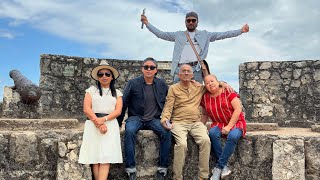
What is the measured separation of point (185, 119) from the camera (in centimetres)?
489

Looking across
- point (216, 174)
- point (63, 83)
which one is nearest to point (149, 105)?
point (216, 174)

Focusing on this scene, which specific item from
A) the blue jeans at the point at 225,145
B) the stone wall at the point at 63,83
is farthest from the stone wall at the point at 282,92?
the blue jeans at the point at 225,145

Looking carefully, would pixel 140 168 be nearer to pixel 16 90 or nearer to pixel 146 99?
pixel 146 99

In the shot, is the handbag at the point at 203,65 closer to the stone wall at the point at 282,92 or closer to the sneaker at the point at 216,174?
the sneaker at the point at 216,174

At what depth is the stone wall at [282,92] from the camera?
34.4ft

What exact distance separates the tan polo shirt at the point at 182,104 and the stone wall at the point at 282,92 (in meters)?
6.32

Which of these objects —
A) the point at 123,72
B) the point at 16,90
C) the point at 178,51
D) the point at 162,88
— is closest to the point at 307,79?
the point at 123,72

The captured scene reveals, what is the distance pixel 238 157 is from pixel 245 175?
236 mm

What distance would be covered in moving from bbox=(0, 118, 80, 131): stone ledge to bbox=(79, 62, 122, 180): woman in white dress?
10.2 ft

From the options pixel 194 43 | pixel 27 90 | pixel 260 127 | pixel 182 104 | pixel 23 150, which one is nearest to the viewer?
pixel 23 150

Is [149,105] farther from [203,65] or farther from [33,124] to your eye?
[33,124]

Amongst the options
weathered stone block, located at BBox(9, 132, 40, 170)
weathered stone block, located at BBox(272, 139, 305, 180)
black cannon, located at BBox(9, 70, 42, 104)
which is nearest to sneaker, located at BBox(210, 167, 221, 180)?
weathered stone block, located at BBox(272, 139, 305, 180)

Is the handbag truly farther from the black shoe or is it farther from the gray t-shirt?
the black shoe

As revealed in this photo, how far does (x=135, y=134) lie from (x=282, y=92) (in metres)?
7.15
